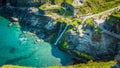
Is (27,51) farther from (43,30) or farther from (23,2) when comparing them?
(23,2)

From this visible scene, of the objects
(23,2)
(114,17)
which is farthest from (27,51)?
(23,2)

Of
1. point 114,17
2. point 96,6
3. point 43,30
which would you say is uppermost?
point 114,17

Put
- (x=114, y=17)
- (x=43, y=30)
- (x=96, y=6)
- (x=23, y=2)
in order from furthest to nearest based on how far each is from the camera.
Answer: (x=23, y=2) < (x=96, y=6) < (x=43, y=30) < (x=114, y=17)

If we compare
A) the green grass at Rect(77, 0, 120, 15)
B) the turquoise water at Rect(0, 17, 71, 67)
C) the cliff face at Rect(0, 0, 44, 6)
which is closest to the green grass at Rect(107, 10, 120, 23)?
the green grass at Rect(77, 0, 120, 15)

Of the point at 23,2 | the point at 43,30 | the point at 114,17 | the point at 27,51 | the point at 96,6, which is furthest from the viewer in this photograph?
the point at 23,2

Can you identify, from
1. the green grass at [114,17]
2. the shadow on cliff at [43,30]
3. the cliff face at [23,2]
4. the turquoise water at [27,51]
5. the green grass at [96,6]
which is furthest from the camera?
the cliff face at [23,2]

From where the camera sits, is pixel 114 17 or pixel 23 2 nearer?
pixel 114 17

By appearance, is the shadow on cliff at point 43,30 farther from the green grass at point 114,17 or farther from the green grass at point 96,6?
the green grass at point 114,17

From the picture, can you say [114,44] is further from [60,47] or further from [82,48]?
[60,47]

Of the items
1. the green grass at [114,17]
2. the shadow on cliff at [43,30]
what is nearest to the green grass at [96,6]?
the green grass at [114,17]
